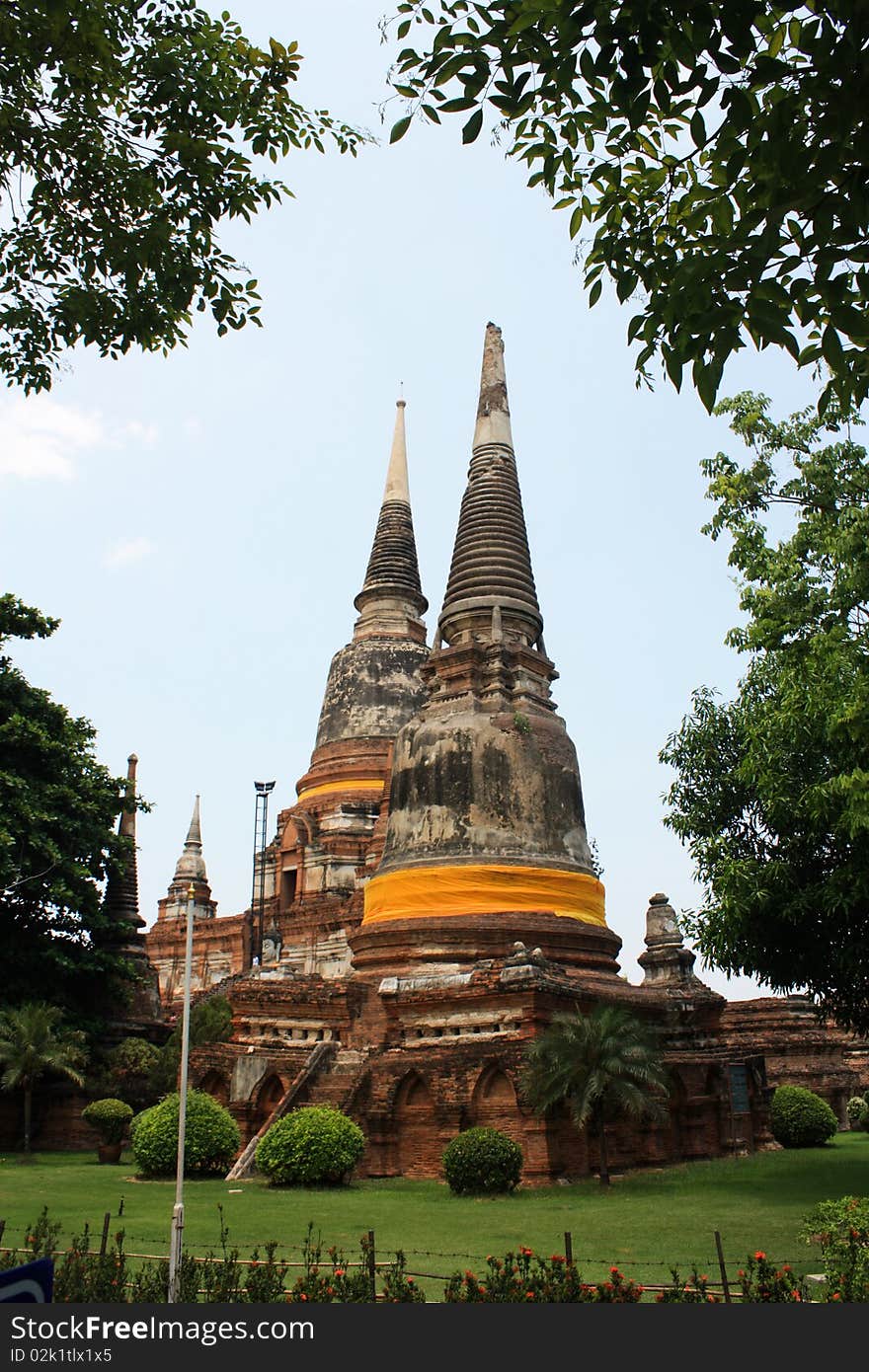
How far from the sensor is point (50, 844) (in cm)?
2475

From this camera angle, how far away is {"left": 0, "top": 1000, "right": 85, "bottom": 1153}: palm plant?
21734 millimetres

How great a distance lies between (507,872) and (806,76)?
17791mm

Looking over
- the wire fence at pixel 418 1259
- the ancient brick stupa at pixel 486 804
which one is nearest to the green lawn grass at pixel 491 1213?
the wire fence at pixel 418 1259

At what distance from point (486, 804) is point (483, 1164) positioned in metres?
8.77

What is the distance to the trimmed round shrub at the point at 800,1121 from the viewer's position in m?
22.4

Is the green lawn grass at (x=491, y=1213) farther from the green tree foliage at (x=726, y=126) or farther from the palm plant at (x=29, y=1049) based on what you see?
the green tree foliage at (x=726, y=126)

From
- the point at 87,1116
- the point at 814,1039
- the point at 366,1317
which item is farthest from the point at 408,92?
the point at 814,1039

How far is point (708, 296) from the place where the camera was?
547 cm

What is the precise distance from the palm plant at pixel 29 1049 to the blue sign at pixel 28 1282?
1966cm

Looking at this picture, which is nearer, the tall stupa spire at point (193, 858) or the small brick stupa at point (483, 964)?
the small brick stupa at point (483, 964)

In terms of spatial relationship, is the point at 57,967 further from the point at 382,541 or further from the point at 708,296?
the point at 708,296

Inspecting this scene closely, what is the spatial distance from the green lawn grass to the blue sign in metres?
5.56

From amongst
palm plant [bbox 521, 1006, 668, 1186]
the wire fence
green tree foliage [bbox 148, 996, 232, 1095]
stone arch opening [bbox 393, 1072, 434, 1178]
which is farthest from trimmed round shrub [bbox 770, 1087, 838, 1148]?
the wire fence

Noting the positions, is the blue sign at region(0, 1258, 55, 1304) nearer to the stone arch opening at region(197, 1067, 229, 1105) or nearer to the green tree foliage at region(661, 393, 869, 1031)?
the green tree foliage at region(661, 393, 869, 1031)
